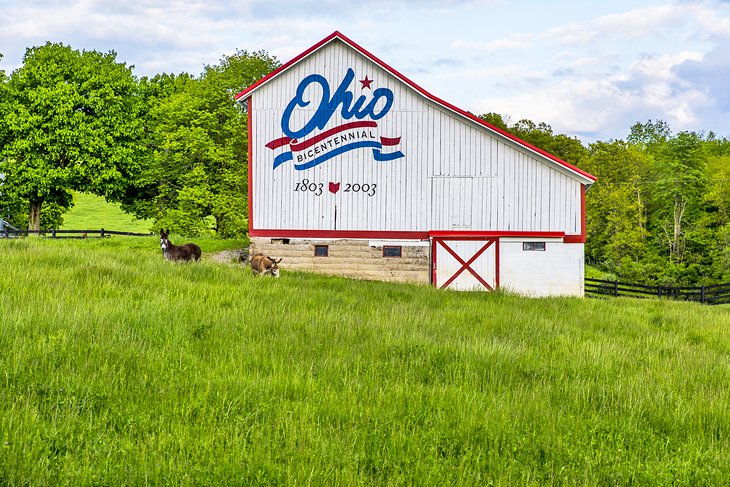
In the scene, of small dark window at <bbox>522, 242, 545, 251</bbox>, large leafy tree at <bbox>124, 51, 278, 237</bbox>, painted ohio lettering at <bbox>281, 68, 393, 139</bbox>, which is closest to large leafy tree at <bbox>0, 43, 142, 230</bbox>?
large leafy tree at <bbox>124, 51, 278, 237</bbox>

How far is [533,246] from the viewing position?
2233 cm

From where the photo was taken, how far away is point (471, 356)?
8141mm

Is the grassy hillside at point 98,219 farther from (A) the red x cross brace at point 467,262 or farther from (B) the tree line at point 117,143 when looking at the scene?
(A) the red x cross brace at point 467,262

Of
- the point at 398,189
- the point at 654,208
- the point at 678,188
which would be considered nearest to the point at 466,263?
the point at 398,189

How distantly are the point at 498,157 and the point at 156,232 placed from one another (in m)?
24.8

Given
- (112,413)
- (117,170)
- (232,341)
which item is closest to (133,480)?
(112,413)

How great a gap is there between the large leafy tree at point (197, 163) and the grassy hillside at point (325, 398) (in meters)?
25.0

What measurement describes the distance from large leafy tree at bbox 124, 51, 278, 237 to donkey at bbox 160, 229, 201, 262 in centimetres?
1489

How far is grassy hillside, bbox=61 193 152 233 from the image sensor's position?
7581 cm

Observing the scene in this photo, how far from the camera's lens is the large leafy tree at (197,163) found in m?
35.5

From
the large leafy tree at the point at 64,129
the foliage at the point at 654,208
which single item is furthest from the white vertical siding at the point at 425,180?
the foliage at the point at 654,208

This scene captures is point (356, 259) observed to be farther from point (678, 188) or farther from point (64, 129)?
point (678, 188)

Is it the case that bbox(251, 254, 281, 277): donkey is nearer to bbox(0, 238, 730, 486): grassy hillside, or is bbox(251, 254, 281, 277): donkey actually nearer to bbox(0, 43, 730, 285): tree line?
bbox(0, 238, 730, 486): grassy hillside

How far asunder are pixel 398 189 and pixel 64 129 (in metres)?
22.9
